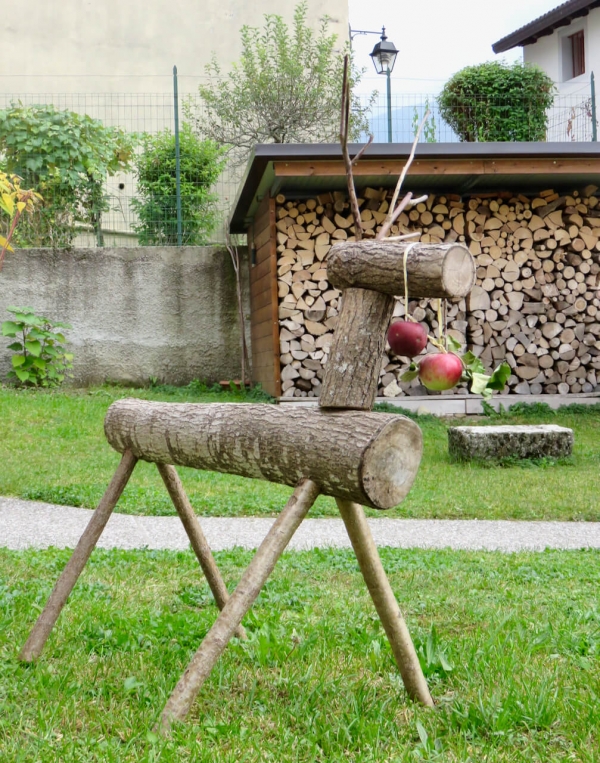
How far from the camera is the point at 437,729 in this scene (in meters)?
2.39

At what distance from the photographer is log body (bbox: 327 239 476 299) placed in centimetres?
228

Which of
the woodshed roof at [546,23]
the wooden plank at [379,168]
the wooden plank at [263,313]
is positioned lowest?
the wooden plank at [263,313]

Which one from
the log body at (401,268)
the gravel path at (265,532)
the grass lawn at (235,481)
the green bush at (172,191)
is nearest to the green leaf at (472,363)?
the log body at (401,268)

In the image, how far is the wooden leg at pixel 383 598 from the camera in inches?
96.1

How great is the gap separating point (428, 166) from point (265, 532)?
5.44m

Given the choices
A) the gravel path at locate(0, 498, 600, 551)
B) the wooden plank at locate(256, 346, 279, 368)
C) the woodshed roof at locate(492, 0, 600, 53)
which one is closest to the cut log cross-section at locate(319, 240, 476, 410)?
the gravel path at locate(0, 498, 600, 551)

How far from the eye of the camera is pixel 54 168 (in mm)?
11922

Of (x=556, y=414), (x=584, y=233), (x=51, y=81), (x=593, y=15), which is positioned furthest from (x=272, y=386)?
(x=593, y=15)

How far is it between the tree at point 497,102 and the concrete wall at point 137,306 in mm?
5550

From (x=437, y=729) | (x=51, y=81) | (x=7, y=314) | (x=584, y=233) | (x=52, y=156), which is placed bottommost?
(x=437, y=729)

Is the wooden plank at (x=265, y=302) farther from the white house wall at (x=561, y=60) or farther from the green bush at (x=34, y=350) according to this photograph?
the white house wall at (x=561, y=60)

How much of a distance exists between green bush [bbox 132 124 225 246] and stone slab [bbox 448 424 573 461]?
624 cm

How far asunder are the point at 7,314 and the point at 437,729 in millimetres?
10500

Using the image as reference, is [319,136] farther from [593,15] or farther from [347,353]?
[347,353]
